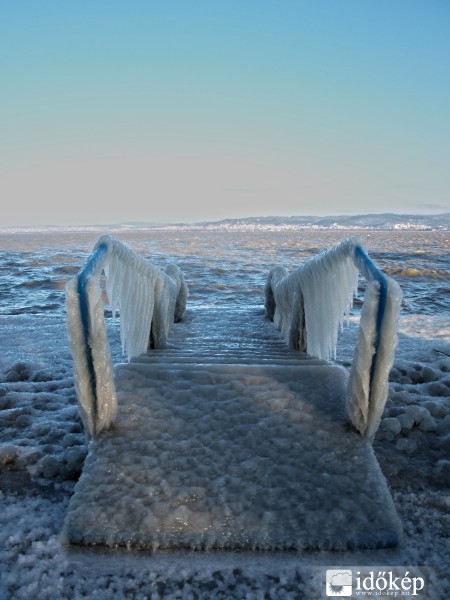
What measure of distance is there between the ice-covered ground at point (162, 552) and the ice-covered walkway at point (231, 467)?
3.0 inches

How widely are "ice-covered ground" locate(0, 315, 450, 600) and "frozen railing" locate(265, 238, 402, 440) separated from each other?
1.45 feet

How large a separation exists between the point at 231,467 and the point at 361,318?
0.97m

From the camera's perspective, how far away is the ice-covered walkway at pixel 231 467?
6.17ft

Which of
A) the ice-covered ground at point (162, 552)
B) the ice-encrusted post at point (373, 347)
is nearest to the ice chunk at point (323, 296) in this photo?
the ice-encrusted post at point (373, 347)

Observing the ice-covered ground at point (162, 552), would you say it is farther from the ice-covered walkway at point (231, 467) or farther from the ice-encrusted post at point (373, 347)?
the ice-encrusted post at point (373, 347)

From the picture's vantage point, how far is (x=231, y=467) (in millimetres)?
2164

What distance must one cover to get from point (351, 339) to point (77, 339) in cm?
430

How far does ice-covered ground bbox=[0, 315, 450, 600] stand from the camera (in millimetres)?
1689

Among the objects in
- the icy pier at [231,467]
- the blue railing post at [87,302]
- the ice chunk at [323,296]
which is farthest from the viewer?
the ice chunk at [323,296]
